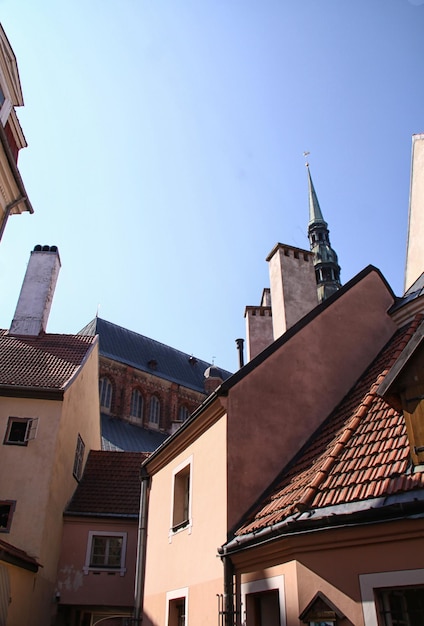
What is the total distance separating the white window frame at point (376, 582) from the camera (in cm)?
461

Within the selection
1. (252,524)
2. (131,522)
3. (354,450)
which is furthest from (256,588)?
(131,522)

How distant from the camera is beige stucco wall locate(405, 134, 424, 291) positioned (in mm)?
11742

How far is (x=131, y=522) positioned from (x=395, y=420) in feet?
36.8

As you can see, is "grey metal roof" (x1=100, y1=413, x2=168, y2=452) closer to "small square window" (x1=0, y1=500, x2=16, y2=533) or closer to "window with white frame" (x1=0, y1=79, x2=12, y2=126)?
"small square window" (x1=0, y1=500, x2=16, y2=533)

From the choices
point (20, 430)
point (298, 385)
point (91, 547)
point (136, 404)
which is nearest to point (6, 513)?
point (20, 430)

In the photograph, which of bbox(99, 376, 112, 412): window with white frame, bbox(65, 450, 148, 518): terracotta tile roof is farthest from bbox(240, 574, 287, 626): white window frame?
bbox(99, 376, 112, 412): window with white frame

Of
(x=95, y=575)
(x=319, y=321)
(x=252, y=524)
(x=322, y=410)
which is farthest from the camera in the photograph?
(x=95, y=575)

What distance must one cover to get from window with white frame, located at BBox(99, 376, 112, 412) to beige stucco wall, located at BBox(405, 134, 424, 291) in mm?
23328

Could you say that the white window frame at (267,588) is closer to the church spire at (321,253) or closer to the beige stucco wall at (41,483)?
the beige stucco wall at (41,483)

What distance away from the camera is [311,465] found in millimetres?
6969

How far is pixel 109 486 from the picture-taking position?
16.5 m

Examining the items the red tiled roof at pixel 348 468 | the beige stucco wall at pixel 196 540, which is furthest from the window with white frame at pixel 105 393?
the red tiled roof at pixel 348 468

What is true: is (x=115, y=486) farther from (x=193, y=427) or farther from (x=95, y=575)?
(x=193, y=427)

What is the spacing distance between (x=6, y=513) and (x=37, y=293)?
24.9 feet
